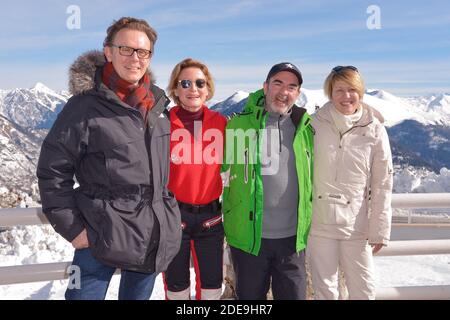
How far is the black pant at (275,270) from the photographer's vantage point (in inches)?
135

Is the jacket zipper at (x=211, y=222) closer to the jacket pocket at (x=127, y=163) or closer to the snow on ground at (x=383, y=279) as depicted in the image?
the jacket pocket at (x=127, y=163)

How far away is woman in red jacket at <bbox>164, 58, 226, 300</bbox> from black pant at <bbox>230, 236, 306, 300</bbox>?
9.2 inches

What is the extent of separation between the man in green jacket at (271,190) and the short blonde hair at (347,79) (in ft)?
1.10

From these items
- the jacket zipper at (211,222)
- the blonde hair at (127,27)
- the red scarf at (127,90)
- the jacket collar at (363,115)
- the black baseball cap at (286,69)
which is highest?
the blonde hair at (127,27)

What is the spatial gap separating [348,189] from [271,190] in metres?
0.68

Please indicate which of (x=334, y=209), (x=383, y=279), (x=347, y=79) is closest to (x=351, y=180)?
(x=334, y=209)

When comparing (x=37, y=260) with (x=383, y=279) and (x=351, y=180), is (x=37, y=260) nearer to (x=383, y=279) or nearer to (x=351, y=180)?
(x=383, y=279)

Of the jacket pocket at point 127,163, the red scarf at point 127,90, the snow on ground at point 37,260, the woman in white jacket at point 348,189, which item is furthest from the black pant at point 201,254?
the snow on ground at point 37,260

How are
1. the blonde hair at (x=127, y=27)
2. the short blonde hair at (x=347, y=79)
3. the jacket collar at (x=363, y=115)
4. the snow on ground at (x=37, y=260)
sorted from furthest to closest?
the snow on ground at (x=37, y=260), the jacket collar at (x=363, y=115), the short blonde hair at (x=347, y=79), the blonde hair at (x=127, y=27)
